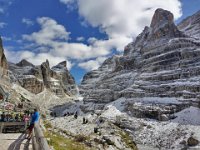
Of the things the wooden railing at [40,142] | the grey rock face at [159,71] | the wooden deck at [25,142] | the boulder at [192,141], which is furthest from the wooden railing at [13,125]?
the grey rock face at [159,71]

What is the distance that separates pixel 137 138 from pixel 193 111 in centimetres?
2973

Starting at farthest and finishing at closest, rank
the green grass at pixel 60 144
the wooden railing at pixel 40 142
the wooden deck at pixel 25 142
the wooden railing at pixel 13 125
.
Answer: the wooden railing at pixel 13 125 → the green grass at pixel 60 144 → the wooden deck at pixel 25 142 → the wooden railing at pixel 40 142

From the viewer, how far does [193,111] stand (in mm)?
94062

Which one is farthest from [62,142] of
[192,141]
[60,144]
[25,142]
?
[192,141]

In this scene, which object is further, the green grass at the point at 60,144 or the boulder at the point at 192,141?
the boulder at the point at 192,141

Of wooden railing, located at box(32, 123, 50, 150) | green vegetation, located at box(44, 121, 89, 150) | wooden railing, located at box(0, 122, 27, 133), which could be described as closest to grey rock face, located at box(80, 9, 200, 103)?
green vegetation, located at box(44, 121, 89, 150)

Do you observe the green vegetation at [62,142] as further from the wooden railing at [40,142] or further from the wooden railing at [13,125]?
the wooden railing at [40,142]

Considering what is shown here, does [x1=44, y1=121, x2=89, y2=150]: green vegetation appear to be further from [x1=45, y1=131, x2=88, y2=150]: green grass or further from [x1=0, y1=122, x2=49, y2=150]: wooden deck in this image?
[x1=0, y1=122, x2=49, y2=150]: wooden deck

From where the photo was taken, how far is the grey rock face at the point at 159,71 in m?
114

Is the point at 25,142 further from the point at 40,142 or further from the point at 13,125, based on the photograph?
the point at 13,125

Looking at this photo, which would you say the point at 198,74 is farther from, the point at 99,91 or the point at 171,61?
the point at 99,91

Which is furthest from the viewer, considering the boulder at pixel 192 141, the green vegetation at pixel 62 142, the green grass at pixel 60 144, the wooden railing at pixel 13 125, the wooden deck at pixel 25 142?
the boulder at pixel 192 141

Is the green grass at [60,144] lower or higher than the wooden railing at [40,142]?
lower

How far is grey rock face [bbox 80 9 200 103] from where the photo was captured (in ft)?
375
